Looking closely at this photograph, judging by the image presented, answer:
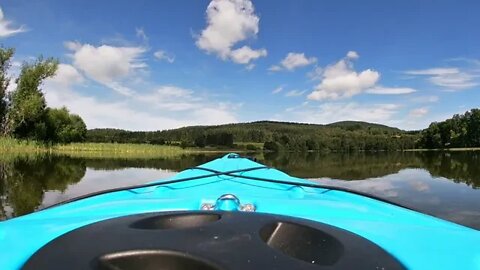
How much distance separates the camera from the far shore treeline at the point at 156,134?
91.0ft

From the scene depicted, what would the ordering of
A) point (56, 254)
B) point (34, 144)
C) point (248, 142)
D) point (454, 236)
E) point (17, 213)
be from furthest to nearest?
point (248, 142) → point (34, 144) → point (17, 213) → point (454, 236) → point (56, 254)

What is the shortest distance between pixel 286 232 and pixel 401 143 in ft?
181

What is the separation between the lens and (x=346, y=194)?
2.90 m

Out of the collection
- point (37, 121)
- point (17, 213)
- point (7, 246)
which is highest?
point (37, 121)

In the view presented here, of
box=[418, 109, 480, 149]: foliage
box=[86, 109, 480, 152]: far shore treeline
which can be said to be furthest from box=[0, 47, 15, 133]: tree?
box=[418, 109, 480, 149]: foliage

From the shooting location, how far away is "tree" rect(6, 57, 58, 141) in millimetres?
27641

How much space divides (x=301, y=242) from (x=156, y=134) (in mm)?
58509

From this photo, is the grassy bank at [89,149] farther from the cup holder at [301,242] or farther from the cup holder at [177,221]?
the cup holder at [301,242]

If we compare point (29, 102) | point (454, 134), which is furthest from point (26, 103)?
point (454, 134)

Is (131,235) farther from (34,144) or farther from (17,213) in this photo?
(34,144)

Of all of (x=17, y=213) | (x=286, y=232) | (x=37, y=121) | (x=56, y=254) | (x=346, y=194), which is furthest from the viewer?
(x=37, y=121)

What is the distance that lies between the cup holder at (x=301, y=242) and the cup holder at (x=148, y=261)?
27 cm

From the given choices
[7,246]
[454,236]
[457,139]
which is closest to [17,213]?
[7,246]

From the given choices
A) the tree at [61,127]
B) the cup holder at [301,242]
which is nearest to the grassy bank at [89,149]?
the tree at [61,127]
